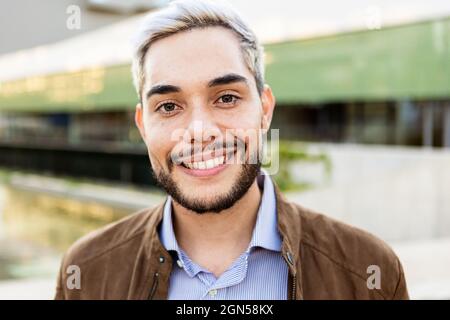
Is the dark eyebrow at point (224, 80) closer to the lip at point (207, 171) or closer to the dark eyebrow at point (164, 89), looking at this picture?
the dark eyebrow at point (164, 89)

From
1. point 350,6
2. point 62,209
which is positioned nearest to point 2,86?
point 62,209

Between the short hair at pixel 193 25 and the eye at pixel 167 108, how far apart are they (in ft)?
0.29

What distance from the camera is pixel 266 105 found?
142 centimetres

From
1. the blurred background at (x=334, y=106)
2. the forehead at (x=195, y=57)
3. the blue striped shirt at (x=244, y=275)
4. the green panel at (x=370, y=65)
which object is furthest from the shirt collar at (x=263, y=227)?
the green panel at (x=370, y=65)

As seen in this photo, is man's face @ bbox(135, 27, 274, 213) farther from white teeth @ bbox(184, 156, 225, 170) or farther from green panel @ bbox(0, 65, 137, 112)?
green panel @ bbox(0, 65, 137, 112)

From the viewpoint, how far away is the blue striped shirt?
135cm

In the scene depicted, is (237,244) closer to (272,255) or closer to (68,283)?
(272,255)

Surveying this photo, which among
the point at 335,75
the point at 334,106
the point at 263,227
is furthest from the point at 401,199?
the point at 263,227

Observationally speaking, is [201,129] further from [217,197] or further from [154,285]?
[154,285]

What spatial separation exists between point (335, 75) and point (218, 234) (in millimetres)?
4940

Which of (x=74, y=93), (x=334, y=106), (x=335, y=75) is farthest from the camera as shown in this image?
(x=335, y=75)

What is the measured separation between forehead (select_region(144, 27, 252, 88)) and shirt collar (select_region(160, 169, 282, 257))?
328mm

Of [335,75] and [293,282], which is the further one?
[335,75]

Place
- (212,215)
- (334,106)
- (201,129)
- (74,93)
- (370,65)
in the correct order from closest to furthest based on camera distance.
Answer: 1. (201,129)
2. (212,215)
3. (74,93)
4. (370,65)
5. (334,106)
